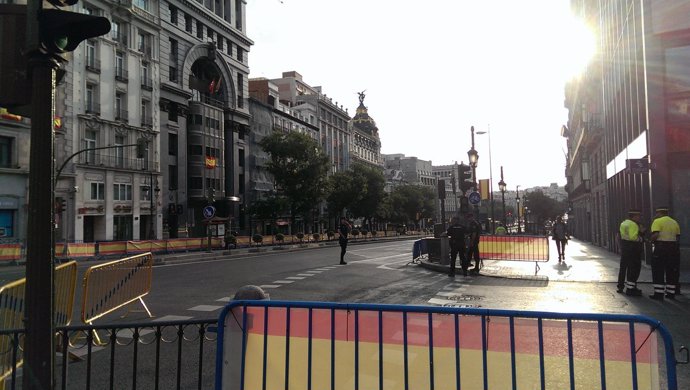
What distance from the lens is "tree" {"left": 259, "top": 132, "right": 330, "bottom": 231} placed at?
4991cm

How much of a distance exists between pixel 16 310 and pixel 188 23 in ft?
164

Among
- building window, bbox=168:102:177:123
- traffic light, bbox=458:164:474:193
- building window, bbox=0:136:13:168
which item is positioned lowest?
traffic light, bbox=458:164:474:193

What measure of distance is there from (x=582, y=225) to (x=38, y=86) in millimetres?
46076

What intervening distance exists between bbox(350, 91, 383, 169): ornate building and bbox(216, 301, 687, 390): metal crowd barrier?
95.3m

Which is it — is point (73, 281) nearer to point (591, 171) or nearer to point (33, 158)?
point (33, 158)

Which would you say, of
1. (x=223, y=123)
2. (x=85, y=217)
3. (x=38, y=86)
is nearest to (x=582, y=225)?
(x=223, y=123)

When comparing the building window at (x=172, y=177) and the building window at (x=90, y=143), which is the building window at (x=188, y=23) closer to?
the building window at (x=172, y=177)

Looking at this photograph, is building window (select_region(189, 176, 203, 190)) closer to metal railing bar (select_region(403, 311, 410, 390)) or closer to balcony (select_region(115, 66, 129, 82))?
balcony (select_region(115, 66, 129, 82))

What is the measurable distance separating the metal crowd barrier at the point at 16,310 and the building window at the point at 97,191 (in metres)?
34.9

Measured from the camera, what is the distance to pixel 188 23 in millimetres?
48938

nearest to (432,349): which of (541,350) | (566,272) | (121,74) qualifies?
(541,350)

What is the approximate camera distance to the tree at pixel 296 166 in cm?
4991

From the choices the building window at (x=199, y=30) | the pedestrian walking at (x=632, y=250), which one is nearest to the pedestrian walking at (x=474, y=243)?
the pedestrian walking at (x=632, y=250)

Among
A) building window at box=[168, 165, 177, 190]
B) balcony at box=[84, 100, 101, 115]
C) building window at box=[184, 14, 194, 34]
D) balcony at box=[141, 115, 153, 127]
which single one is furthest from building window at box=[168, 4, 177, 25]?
building window at box=[168, 165, 177, 190]
